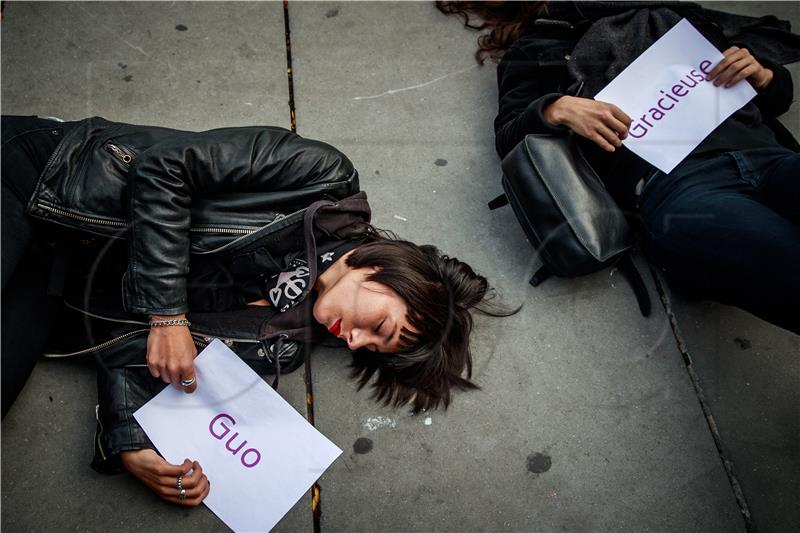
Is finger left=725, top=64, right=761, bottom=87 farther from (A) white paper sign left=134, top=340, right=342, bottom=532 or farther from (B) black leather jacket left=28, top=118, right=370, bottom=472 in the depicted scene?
(A) white paper sign left=134, top=340, right=342, bottom=532

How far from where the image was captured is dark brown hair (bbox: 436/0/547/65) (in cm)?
246

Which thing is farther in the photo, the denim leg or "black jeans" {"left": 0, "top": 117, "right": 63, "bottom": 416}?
the denim leg

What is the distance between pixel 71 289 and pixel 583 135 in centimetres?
167

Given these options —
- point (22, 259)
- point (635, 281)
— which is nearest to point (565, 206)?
point (635, 281)

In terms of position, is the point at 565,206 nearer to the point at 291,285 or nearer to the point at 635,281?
the point at 635,281

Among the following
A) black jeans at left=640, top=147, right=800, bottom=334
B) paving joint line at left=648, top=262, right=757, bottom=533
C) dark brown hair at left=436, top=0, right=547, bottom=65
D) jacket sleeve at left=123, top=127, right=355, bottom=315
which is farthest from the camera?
dark brown hair at left=436, top=0, right=547, bottom=65

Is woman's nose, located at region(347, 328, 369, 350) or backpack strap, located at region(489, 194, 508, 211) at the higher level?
woman's nose, located at region(347, 328, 369, 350)

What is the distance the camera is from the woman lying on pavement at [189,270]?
62.4 inches

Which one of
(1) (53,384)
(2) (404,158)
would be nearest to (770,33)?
(2) (404,158)

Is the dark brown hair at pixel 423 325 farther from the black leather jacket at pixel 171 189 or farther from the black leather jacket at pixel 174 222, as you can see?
the black leather jacket at pixel 171 189

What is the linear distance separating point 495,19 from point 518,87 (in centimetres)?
58

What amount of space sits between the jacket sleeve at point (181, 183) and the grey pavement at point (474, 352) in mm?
467

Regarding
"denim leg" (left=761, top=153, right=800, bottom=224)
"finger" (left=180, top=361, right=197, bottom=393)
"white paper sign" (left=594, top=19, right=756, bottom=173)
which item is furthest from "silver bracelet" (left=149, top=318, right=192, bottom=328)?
"denim leg" (left=761, top=153, right=800, bottom=224)

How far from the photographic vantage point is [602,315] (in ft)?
6.74
